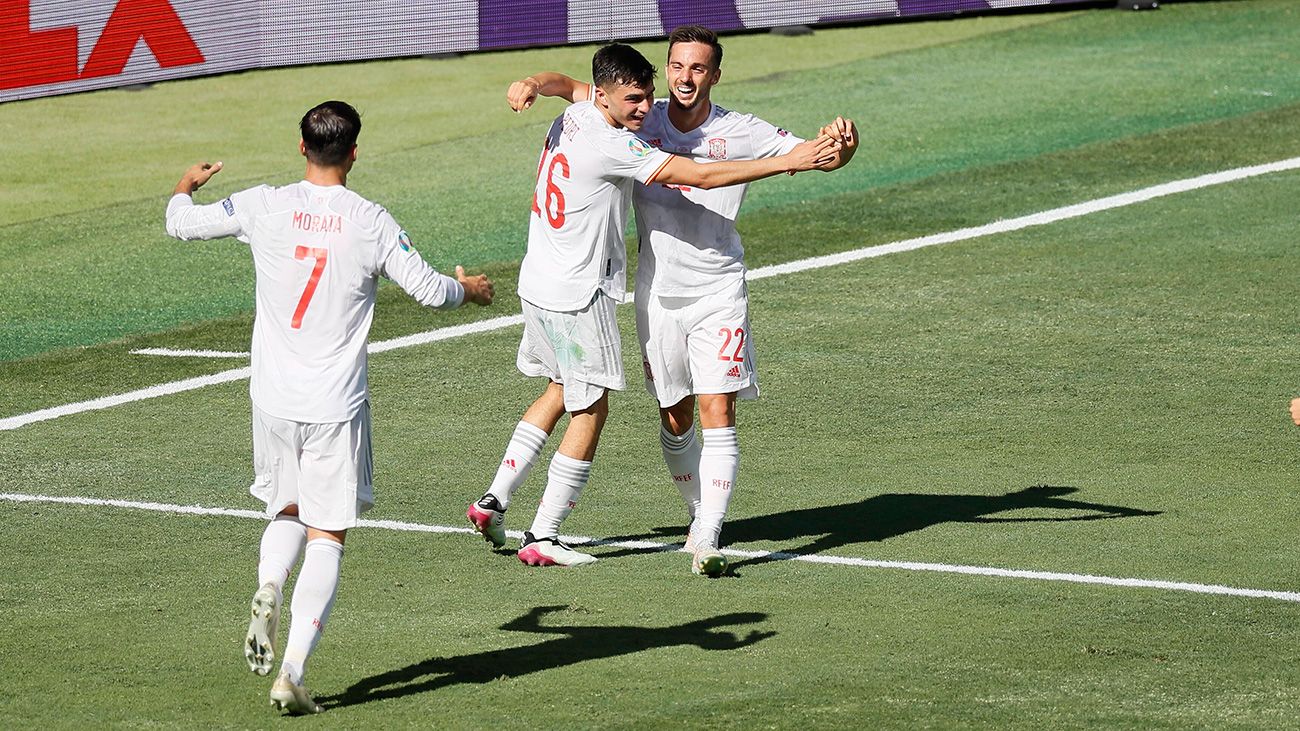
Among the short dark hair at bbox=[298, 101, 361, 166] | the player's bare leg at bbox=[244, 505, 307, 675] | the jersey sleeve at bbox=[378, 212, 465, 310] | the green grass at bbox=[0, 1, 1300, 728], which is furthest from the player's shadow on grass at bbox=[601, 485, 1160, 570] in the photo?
the short dark hair at bbox=[298, 101, 361, 166]

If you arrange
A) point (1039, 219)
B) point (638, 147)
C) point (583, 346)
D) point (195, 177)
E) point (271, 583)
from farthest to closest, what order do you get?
point (1039, 219)
point (583, 346)
point (638, 147)
point (195, 177)
point (271, 583)

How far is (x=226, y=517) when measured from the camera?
33.8 ft

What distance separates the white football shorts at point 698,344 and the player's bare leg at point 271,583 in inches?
100

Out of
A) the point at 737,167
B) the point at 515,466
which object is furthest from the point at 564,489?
the point at 737,167

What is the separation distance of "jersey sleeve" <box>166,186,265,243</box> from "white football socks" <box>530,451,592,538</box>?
246cm

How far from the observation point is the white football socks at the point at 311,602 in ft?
23.6

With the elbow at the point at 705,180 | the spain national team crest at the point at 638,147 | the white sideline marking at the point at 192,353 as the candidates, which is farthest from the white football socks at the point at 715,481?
the white sideline marking at the point at 192,353

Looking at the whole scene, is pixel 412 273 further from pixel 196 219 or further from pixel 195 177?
pixel 195 177

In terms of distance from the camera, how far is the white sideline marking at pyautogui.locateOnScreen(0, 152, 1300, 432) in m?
12.9

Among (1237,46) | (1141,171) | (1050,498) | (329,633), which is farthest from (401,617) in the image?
(1237,46)

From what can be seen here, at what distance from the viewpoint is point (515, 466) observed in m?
9.66

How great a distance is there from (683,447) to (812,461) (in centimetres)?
167

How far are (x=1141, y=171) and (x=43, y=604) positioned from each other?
42.1 feet

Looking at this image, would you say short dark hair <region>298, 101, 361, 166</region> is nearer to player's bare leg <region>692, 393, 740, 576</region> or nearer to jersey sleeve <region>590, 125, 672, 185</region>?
jersey sleeve <region>590, 125, 672, 185</region>
